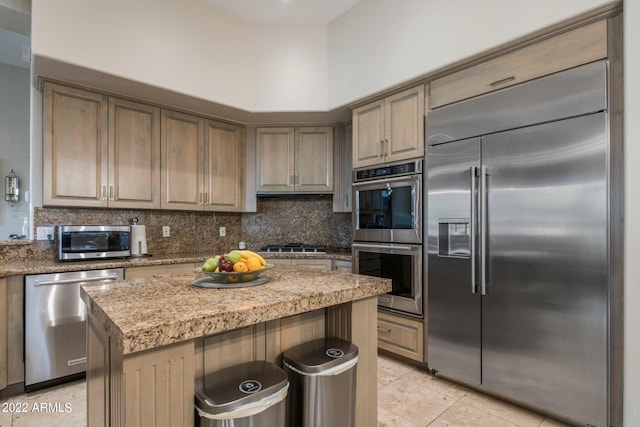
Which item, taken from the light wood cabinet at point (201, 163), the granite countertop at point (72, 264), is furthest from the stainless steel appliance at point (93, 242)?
the light wood cabinet at point (201, 163)

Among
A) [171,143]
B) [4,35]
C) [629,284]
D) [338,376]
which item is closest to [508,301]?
[629,284]

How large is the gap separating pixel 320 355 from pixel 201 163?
265cm

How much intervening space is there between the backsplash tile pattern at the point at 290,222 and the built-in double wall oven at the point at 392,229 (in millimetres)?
981

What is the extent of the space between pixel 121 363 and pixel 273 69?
9.90ft

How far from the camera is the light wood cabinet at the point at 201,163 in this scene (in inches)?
127

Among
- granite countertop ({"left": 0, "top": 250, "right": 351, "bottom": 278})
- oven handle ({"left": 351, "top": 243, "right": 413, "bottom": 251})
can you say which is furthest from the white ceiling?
granite countertop ({"left": 0, "top": 250, "right": 351, "bottom": 278})

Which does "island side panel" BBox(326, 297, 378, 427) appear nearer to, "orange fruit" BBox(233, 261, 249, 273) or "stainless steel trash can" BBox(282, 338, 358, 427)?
"stainless steel trash can" BBox(282, 338, 358, 427)

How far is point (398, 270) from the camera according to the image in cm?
274

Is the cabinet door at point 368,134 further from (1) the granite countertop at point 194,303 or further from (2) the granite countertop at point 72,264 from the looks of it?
(1) the granite countertop at point 194,303

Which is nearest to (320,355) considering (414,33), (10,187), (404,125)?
(404,125)

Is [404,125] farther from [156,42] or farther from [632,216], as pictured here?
[156,42]

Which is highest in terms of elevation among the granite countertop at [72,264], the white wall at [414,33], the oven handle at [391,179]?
the white wall at [414,33]

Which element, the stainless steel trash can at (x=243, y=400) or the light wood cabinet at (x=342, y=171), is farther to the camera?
the light wood cabinet at (x=342, y=171)

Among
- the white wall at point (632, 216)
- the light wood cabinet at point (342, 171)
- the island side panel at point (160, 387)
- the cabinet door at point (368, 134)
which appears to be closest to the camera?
the island side panel at point (160, 387)
